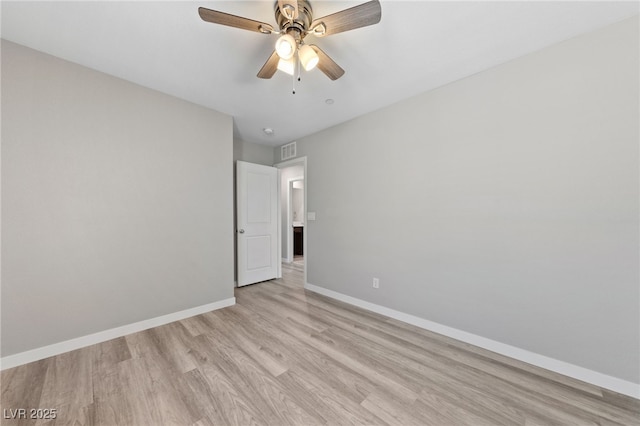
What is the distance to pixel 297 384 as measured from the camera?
1595 mm

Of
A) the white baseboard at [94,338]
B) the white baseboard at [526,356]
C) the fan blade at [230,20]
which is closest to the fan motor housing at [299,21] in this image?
the fan blade at [230,20]

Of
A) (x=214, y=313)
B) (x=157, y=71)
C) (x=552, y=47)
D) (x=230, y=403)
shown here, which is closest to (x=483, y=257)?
(x=552, y=47)

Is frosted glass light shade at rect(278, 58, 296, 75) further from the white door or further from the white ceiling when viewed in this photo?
the white door

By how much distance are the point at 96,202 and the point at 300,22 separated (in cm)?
238

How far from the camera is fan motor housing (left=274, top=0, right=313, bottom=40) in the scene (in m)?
1.40

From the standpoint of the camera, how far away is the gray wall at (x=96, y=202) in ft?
5.92

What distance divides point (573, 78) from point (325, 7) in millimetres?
1920

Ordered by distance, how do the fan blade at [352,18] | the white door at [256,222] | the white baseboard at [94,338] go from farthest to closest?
the white door at [256,222] < the white baseboard at [94,338] < the fan blade at [352,18]

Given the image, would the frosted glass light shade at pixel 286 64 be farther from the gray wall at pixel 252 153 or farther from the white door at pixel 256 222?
the gray wall at pixel 252 153

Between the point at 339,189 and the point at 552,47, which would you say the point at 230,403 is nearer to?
the point at 339,189

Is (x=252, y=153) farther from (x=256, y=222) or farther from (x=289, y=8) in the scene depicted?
(x=289, y=8)

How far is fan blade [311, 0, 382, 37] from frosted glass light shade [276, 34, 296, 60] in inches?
6.3

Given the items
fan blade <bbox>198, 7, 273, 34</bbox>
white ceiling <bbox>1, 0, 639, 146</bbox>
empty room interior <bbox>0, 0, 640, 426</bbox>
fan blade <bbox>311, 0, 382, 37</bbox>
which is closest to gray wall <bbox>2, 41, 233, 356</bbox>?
empty room interior <bbox>0, 0, 640, 426</bbox>

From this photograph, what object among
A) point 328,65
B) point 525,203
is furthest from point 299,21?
point 525,203
